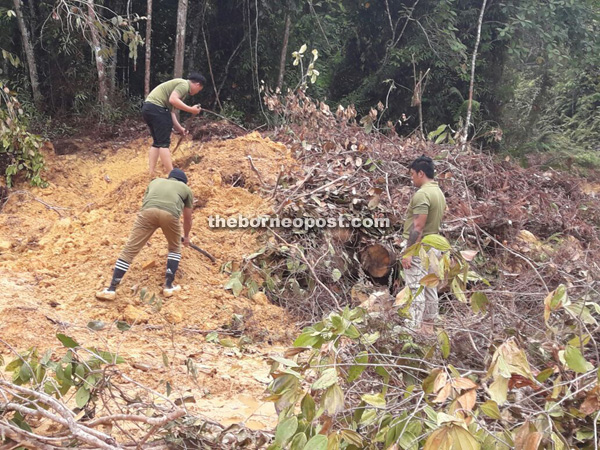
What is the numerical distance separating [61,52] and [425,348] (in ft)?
30.2

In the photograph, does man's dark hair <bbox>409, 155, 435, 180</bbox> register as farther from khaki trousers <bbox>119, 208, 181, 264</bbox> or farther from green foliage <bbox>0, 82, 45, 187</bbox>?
green foliage <bbox>0, 82, 45, 187</bbox>

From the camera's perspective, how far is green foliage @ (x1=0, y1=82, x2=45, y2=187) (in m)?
6.79

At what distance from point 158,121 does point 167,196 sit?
70.1 inches

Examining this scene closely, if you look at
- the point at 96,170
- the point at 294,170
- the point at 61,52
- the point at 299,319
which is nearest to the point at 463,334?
the point at 299,319

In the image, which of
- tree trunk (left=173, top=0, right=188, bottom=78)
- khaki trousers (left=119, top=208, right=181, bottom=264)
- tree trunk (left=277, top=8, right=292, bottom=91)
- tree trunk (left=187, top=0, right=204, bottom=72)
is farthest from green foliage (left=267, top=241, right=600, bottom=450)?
tree trunk (left=187, top=0, right=204, bottom=72)

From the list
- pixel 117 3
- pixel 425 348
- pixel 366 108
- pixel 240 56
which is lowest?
pixel 366 108

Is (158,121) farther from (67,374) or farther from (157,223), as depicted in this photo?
(67,374)

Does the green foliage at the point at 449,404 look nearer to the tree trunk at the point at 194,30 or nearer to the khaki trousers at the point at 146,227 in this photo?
the khaki trousers at the point at 146,227

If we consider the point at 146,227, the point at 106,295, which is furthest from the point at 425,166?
the point at 106,295

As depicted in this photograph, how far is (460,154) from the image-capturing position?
7758 millimetres

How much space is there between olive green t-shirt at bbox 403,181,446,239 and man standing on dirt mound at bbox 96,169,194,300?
80.5 inches

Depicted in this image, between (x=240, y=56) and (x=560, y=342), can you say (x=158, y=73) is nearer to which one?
(x=240, y=56)

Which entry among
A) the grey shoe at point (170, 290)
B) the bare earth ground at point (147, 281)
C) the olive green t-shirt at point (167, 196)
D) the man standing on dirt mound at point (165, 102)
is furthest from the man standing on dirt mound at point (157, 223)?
the man standing on dirt mound at point (165, 102)

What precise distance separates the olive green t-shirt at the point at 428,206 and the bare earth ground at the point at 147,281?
1.56m
